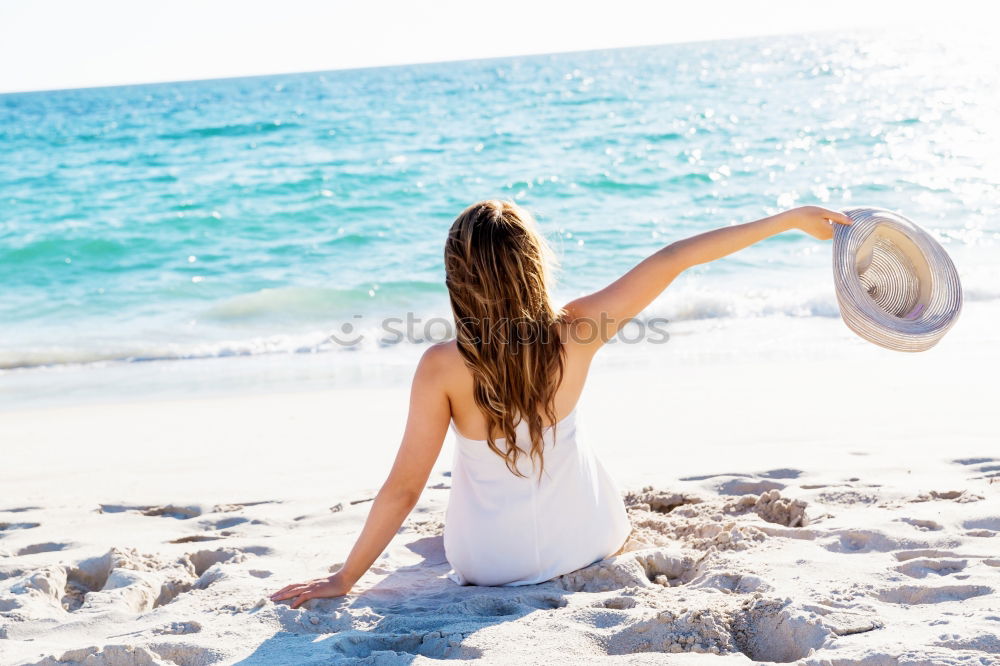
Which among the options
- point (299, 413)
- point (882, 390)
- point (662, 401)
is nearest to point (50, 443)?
point (299, 413)

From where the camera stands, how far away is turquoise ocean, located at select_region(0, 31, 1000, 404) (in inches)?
317

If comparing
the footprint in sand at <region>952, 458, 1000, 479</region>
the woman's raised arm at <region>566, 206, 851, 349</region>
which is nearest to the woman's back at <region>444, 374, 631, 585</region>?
the woman's raised arm at <region>566, 206, 851, 349</region>

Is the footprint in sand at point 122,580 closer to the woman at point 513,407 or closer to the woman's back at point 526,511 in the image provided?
the woman at point 513,407

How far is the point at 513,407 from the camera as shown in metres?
2.61

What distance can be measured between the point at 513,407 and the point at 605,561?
663 millimetres

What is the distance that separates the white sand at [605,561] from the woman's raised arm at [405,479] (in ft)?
0.23

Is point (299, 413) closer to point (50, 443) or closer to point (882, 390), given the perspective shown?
point (50, 443)

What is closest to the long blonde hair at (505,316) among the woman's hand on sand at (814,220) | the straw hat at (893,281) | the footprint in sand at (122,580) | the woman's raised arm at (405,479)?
the woman's raised arm at (405,479)

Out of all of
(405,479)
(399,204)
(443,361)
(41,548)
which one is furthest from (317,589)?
(399,204)

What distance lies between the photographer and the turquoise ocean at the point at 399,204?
806cm

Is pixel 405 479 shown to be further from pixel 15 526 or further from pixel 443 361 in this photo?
pixel 15 526

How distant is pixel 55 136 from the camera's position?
931 inches

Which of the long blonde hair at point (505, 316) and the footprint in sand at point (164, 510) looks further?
the footprint in sand at point (164, 510)

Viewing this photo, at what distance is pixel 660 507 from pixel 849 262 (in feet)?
4.41
